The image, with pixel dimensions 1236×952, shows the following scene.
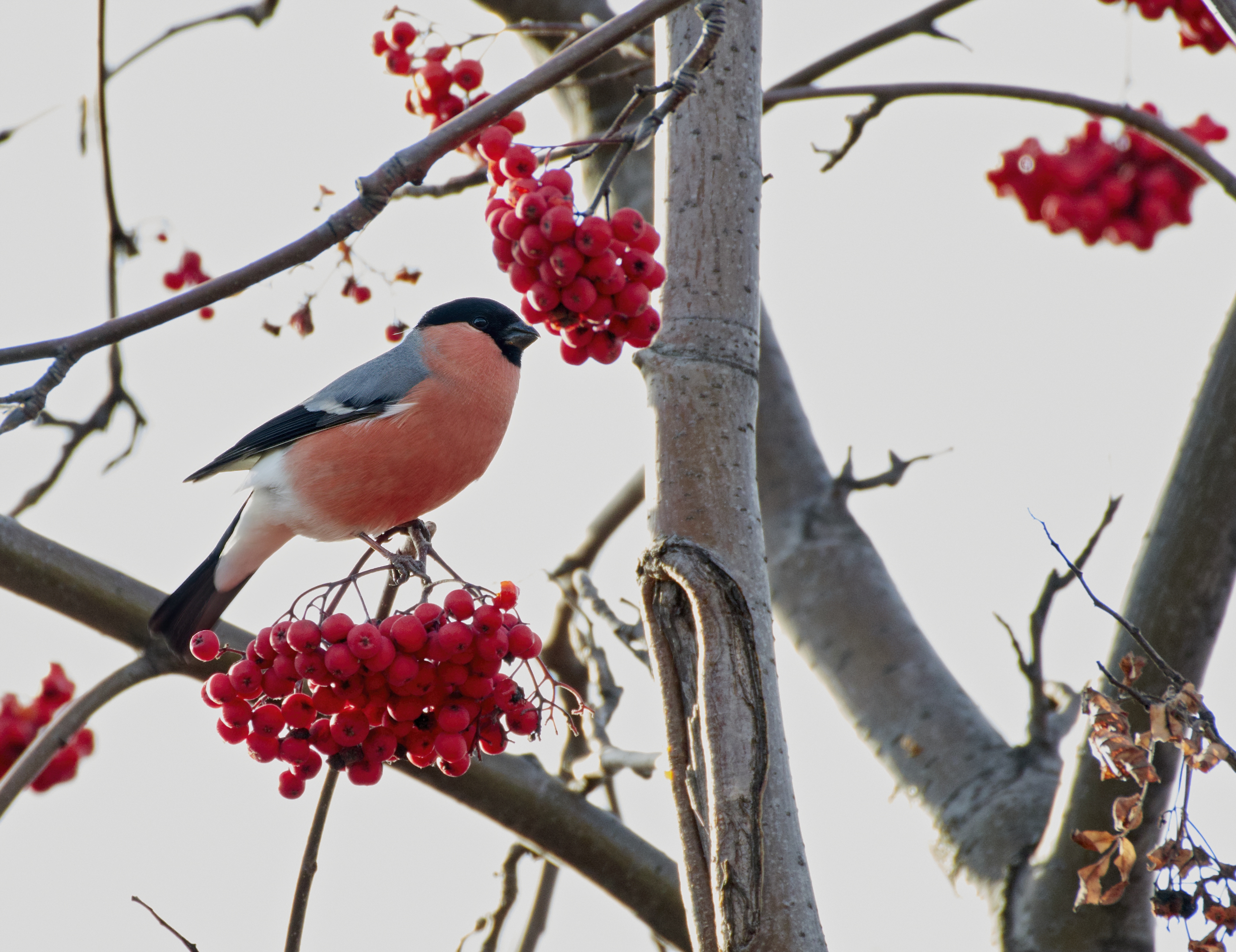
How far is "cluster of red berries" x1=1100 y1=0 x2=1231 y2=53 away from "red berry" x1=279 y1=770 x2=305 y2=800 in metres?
3.21

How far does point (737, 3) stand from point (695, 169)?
38 centimetres

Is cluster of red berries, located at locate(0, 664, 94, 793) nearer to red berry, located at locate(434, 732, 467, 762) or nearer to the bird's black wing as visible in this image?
the bird's black wing

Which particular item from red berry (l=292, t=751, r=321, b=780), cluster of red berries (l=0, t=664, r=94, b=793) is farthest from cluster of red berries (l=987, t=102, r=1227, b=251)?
cluster of red berries (l=0, t=664, r=94, b=793)

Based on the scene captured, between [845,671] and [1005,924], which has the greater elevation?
[845,671]

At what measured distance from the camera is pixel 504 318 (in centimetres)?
361

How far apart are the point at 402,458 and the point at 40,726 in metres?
1.85

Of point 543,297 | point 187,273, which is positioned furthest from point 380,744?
point 187,273

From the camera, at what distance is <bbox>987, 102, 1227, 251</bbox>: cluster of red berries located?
13.5 ft

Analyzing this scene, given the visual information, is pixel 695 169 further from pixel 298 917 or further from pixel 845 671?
pixel 845 671

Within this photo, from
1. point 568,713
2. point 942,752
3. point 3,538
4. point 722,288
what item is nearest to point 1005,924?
point 942,752

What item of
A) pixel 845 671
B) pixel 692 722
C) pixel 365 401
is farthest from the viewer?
pixel 845 671

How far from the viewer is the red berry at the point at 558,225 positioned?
1.91 m

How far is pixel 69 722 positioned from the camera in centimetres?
257

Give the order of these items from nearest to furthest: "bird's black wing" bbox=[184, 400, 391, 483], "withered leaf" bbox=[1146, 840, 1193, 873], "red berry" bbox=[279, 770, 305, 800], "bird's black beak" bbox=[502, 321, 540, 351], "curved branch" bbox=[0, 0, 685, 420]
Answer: "curved branch" bbox=[0, 0, 685, 420] → "withered leaf" bbox=[1146, 840, 1193, 873] → "red berry" bbox=[279, 770, 305, 800] → "bird's black wing" bbox=[184, 400, 391, 483] → "bird's black beak" bbox=[502, 321, 540, 351]
